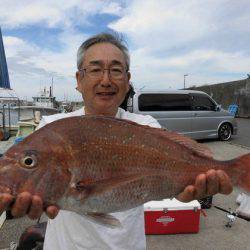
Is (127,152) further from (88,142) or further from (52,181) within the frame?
(52,181)

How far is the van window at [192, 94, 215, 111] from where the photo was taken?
16.7m

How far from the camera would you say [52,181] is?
198 centimetres

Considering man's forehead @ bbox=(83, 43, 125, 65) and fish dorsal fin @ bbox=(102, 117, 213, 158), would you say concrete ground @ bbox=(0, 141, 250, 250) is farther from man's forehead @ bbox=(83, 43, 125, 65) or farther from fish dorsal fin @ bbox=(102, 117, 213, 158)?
man's forehead @ bbox=(83, 43, 125, 65)

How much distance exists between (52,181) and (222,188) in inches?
38.9

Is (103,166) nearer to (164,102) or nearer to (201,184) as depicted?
(201,184)

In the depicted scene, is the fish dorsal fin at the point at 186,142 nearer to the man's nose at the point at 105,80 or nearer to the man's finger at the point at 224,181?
the man's finger at the point at 224,181

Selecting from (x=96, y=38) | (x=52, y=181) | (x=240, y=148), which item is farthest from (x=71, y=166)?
(x=240, y=148)

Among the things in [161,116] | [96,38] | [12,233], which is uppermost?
[96,38]

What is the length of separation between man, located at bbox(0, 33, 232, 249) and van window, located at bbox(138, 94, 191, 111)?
12808 mm

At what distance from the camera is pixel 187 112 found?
1638 cm

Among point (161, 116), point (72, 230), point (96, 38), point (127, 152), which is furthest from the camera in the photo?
point (161, 116)

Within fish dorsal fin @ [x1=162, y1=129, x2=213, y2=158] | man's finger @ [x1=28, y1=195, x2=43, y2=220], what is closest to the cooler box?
fish dorsal fin @ [x1=162, y1=129, x2=213, y2=158]

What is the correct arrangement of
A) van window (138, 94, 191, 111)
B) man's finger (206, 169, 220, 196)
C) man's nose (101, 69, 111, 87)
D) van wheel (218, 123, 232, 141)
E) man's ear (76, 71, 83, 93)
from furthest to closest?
1. van wheel (218, 123, 232, 141)
2. van window (138, 94, 191, 111)
3. man's ear (76, 71, 83, 93)
4. man's nose (101, 69, 111, 87)
5. man's finger (206, 169, 220, 196)

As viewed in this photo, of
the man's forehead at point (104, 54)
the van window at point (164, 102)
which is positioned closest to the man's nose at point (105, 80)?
the man's forehead at point (104, 54)
